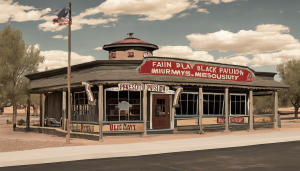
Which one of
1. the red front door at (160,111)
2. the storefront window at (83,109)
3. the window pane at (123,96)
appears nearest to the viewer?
the window pane at (123,96)

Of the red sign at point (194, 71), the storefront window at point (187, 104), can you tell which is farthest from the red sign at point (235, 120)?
the red sign at point (194, 71)

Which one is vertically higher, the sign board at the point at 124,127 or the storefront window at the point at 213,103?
the storefront window at the point at 213,103

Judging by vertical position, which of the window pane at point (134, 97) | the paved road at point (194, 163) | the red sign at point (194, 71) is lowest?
the paved road at point (194, 163)

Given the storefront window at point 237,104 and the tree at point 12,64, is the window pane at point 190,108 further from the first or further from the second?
the tree at point 12,64

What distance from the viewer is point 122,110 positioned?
66.6ft

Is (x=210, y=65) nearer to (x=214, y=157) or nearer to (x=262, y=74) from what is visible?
(x=262, y=74)

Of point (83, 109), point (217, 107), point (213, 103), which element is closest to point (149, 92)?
point (83, 109)

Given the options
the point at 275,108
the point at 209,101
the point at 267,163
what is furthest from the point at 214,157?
the point at 275,108

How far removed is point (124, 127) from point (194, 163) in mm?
9227

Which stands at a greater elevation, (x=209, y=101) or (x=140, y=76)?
(x=140, y=76)

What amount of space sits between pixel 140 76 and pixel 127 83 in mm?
877

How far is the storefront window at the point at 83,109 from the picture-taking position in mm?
20672

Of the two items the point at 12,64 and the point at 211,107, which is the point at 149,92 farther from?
the point at 12,64

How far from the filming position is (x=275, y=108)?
25281mm
